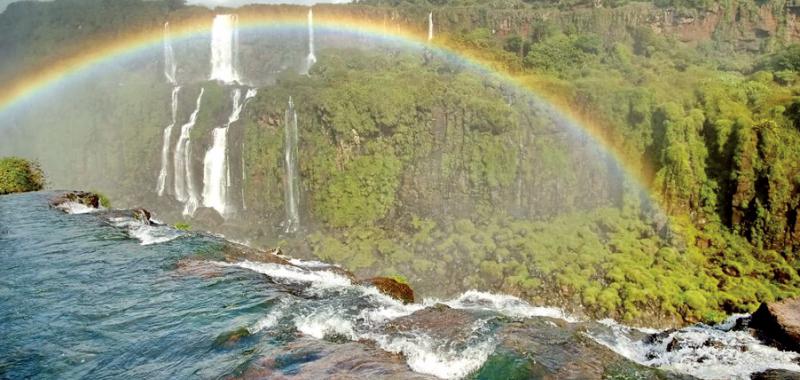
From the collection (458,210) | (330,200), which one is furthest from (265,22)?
(458,210)

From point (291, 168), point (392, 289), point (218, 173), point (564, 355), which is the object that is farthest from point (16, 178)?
point (564, 355)

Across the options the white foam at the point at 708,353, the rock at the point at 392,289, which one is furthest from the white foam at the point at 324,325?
the white foam at the point at 708,353

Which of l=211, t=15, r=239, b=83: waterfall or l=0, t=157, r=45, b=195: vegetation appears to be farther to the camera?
l=211, t=15, r=239, b=83: waterfall

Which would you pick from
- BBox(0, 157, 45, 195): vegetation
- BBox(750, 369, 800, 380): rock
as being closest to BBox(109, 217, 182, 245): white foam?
BBox(0, 157, 45, 195): vegetation

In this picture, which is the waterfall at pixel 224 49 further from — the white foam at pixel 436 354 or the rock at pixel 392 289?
the white foam at pixel 436 354

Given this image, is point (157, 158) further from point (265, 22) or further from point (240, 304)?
point (240, 304)

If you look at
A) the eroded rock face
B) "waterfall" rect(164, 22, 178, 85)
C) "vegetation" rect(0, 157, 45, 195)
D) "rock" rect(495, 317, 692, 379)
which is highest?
"waterfall" rect(164, 22, 178, 85)

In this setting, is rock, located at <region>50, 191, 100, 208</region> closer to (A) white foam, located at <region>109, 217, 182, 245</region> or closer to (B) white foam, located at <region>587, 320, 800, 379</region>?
(A) white foam, located at <region>109, 217, 182, 245</region>
